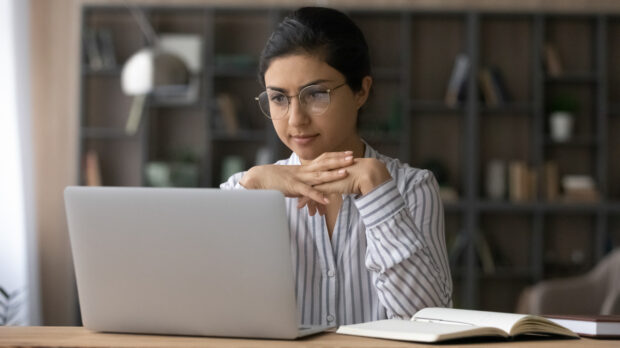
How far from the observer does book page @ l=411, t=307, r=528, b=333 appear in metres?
1.39

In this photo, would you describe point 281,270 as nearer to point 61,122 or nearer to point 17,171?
point 17,171

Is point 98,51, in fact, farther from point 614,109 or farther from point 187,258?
point 187,258

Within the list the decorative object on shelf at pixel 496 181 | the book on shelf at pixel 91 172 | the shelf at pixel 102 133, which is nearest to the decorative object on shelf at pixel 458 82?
the decorative object on shelf at pixel 496 181

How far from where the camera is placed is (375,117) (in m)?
5.90

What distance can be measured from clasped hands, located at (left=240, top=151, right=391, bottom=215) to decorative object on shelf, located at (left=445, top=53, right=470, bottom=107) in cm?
426

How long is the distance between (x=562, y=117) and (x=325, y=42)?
4216mm

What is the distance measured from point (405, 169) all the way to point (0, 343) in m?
1.01

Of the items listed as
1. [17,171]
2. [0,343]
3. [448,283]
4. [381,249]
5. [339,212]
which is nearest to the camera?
[0,343]

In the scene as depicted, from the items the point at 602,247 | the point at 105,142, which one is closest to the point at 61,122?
the point at 105,142

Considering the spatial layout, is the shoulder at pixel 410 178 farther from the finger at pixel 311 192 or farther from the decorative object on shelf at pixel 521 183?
the decorative object on shelf at pixel 521 183

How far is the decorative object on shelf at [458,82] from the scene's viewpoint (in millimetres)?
5828

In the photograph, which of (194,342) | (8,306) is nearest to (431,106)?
(8,306)

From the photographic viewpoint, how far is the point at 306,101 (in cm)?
189

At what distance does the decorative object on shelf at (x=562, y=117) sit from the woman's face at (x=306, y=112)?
4.16 meters
